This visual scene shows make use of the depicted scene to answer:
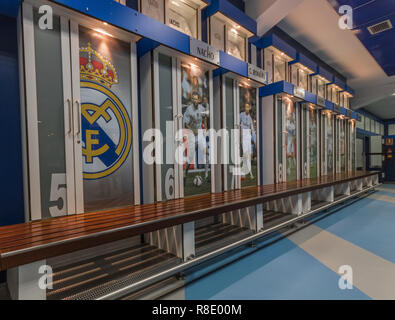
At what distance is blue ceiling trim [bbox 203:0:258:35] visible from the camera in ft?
10.8

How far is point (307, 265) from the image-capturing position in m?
2.43

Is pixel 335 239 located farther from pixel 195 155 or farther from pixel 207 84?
pixel 207 84

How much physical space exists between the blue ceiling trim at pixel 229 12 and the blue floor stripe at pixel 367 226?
3.62 metres

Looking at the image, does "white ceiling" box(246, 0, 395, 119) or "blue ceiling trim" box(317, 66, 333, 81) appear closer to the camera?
"white ceiling" box(246, 0, 395, 119)

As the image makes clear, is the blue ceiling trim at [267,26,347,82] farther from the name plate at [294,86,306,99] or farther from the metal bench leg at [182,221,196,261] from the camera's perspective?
the metal bench leg at [182,221,196,261]

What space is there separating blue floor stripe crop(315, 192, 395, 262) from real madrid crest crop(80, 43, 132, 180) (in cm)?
331

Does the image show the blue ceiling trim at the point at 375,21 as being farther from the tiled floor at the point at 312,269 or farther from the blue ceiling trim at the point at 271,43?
the tiled floor at the point at 312,269

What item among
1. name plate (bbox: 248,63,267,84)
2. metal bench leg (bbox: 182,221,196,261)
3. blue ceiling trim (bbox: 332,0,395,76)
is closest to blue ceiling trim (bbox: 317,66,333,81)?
blue ceiling trim (bbox: 332,0,395,76)

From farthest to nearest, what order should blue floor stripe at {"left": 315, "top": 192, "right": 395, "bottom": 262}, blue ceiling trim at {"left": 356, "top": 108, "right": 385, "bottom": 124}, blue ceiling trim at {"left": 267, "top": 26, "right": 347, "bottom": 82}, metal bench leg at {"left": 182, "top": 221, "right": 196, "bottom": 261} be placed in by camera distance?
Result: blue ceiling trim at {"left": 356, "top": 108, "right": 385, "bottom": 124} → blue ceiling trim at {"left": 267, "top": 26, "right": 347, "bottom": 82} → blue floor stripe at {"left": 315, "top": 192, "right": 395, "bottom": 262} → metal bench leg at {"left": 182, "top": 221, "right": 196, "bottom": 261}

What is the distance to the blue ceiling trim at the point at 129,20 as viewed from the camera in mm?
1979

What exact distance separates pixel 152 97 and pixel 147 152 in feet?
2.12

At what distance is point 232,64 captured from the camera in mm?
3367
